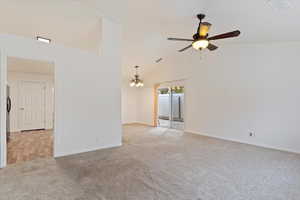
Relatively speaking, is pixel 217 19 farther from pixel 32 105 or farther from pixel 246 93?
pixel 32 105

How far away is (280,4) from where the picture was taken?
2799mm

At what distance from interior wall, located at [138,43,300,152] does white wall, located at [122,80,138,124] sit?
130 inches

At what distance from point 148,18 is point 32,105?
6008 millimetres

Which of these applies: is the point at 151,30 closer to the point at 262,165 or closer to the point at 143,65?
the point at 143,65

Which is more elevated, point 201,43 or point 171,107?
point 201,43

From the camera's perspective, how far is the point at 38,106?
23.0 ft

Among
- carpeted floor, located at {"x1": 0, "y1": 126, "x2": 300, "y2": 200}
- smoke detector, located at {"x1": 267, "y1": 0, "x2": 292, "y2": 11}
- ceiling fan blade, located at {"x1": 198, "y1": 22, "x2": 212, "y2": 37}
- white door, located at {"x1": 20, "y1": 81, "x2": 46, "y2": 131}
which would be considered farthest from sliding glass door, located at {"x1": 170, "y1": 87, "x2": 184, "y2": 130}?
white door, located at {"x1": 20, "y1": 81, "x2": 46, "y2": 131}

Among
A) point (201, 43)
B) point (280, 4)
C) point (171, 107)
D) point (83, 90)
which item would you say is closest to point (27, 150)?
point (83, 90)

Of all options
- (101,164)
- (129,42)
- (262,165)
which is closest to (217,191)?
(262,165)

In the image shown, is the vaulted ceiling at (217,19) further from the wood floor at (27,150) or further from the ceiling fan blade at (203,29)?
the wood floor at (27,150)

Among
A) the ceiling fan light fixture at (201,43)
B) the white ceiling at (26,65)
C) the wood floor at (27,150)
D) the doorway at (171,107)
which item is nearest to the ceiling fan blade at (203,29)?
the ceiling fan light fixture at (201,43)

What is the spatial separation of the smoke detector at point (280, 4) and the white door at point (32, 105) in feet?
26.2

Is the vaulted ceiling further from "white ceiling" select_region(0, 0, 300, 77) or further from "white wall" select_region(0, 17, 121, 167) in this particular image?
"white wall" select_region(0, 17, 121, 167)

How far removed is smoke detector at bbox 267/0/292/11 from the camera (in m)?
2.73
